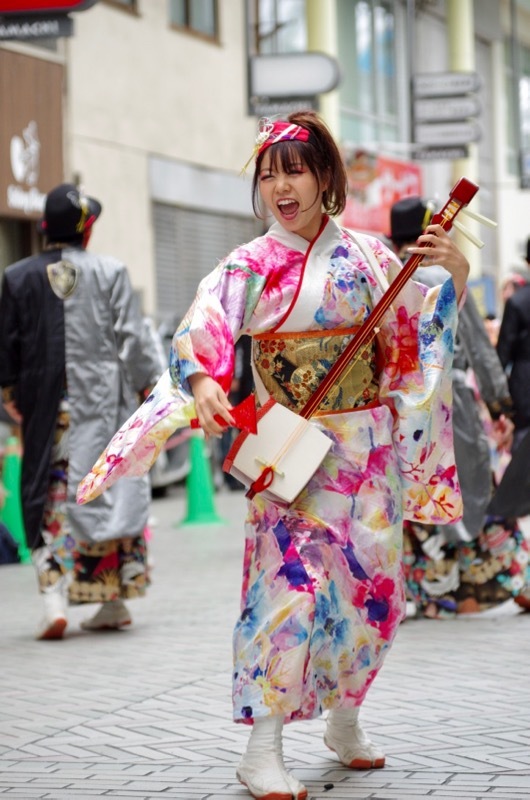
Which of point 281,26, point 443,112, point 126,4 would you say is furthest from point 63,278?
point 281,26

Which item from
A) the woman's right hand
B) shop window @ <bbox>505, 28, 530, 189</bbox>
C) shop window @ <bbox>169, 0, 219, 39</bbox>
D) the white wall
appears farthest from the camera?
shop window @ <bbox>505, 28, 530, 189</bbox>

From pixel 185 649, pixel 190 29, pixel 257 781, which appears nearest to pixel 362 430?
pixel 257 781

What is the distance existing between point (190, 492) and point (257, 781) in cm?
955

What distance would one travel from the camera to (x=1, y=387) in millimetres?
7930

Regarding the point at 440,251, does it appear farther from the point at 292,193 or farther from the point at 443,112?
the point at 443,112

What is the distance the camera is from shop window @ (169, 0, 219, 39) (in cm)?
2125

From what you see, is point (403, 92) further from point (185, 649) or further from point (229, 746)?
point (229, 746)

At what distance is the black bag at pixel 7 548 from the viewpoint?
1152cm

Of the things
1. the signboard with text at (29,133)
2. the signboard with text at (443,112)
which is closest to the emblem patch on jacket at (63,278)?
the signboard with text at (29,133)

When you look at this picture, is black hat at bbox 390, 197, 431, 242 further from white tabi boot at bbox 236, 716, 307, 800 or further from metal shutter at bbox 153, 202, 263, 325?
metal shutter at bbox 153, 202, 263, 325

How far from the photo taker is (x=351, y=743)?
15.2 ft

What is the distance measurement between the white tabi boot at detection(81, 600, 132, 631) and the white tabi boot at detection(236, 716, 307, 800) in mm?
3563

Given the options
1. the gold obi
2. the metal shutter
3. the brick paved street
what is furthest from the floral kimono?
the metal shutter

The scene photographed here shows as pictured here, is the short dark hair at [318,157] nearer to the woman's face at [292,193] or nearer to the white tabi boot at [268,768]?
the woman's face at [292,193]
